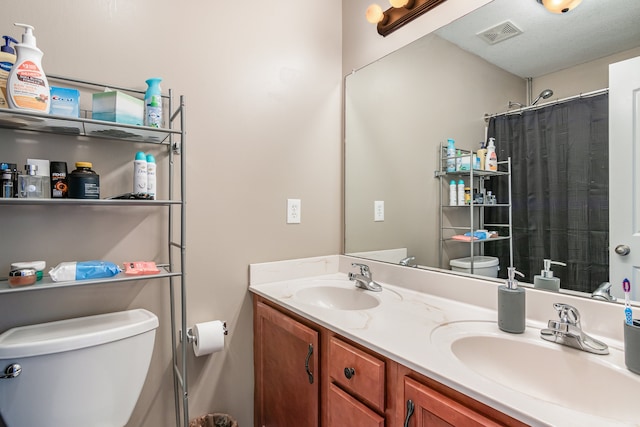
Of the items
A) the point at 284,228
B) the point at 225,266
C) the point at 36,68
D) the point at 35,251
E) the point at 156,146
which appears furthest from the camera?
the point at 284,228

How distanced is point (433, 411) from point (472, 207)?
2.79 feet

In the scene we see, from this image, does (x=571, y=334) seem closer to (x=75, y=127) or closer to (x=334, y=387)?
(x=334, y=387)

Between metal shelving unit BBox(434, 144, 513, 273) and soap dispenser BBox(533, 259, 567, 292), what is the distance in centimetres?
10

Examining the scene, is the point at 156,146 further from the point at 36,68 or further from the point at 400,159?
the point at 400,159

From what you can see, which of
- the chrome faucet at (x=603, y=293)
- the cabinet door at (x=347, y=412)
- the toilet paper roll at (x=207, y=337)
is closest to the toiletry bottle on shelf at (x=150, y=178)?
the toilet paper roll at (x=207, y=337)

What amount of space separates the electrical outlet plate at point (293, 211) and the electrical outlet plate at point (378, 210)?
0.42 m

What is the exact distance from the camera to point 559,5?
1065 mm

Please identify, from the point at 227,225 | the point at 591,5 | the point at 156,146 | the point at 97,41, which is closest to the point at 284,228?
the point at 227,225

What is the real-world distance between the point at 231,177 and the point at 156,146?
0.33 meters

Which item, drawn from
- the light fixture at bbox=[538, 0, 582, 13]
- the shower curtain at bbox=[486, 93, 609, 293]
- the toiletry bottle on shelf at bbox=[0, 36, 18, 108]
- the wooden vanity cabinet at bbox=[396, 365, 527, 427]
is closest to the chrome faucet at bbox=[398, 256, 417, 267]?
the shower curtain at bbox=[486, 93, 609, 293]

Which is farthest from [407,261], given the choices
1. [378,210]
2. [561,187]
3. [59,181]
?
[59,181]

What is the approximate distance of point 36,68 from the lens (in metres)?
0.92

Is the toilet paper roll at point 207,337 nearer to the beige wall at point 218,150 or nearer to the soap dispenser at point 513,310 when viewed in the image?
the beige wall at point 218,150

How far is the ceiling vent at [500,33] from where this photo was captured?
3.90 ft
